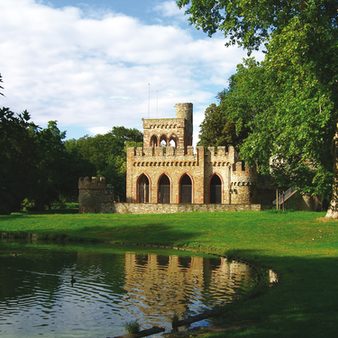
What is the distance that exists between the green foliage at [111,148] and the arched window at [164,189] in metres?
21.2

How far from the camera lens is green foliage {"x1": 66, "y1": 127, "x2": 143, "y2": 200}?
269 ft

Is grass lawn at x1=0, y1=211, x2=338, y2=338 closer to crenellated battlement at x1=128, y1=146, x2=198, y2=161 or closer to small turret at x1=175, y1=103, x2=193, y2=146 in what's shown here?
crenellated battlement at x1=128, y1=146, x2=198, y2=161

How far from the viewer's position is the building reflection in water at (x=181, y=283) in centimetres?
1272

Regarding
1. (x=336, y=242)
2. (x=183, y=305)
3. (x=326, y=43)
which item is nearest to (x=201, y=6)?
(x=326, y=43)

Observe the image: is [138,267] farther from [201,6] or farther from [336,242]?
[201,6]

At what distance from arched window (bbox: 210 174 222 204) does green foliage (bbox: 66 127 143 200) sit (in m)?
24.2

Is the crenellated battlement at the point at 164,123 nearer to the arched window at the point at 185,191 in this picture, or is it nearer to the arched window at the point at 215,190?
the arched window at the point at 185,191

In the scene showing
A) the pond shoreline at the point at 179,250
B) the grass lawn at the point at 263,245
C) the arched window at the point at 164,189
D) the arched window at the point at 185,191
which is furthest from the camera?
the arched window at the point at 164,189

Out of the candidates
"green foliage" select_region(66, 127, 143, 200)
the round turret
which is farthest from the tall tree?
"green foliage" select_region(66, 127, 143, 200)

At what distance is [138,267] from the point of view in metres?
19.1

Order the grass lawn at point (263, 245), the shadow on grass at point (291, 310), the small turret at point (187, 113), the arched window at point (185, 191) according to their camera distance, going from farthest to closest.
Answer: the small turret at point (187, 113)
the arched window at point (185, 191)
the grass lawn at point (263, 245)
the shadow on grass at point (291, 310)

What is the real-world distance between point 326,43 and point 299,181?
15.5m

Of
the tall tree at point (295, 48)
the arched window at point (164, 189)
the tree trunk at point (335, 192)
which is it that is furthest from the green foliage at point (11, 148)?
the arched window at point (164, 189)

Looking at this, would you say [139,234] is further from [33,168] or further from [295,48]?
[33,168]
